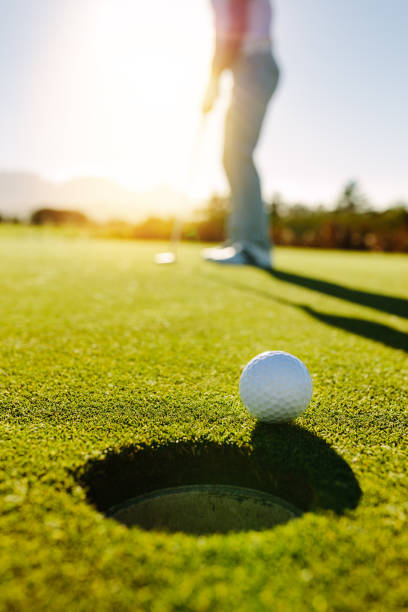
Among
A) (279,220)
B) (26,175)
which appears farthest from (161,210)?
(26,175)

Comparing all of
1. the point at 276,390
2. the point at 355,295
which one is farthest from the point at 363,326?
the point at 276,390

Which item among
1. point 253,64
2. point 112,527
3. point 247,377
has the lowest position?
point 112,527

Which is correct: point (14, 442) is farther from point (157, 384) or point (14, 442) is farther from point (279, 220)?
point (279, 220)

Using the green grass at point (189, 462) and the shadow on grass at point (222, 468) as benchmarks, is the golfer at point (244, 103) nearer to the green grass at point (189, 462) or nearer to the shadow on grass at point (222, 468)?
the green grass at point (189, 462)

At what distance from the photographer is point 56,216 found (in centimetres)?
2330

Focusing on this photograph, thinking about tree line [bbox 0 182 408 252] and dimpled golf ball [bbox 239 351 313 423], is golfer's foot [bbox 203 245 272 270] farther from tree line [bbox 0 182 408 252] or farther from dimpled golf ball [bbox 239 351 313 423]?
tree line [bbox 0 182 408 252]

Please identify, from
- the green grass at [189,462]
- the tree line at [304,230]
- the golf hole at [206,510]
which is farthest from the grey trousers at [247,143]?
the tree line at [304,230]

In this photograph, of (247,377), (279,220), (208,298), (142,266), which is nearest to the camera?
(247,377)

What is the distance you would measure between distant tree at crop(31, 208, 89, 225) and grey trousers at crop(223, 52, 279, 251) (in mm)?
17985

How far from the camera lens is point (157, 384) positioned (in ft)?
6.17

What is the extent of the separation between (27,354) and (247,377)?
1.21 metres

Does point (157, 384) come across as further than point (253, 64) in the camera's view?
No

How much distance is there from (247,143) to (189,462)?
5316mm

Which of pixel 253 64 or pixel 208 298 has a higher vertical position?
pixel 253 64
